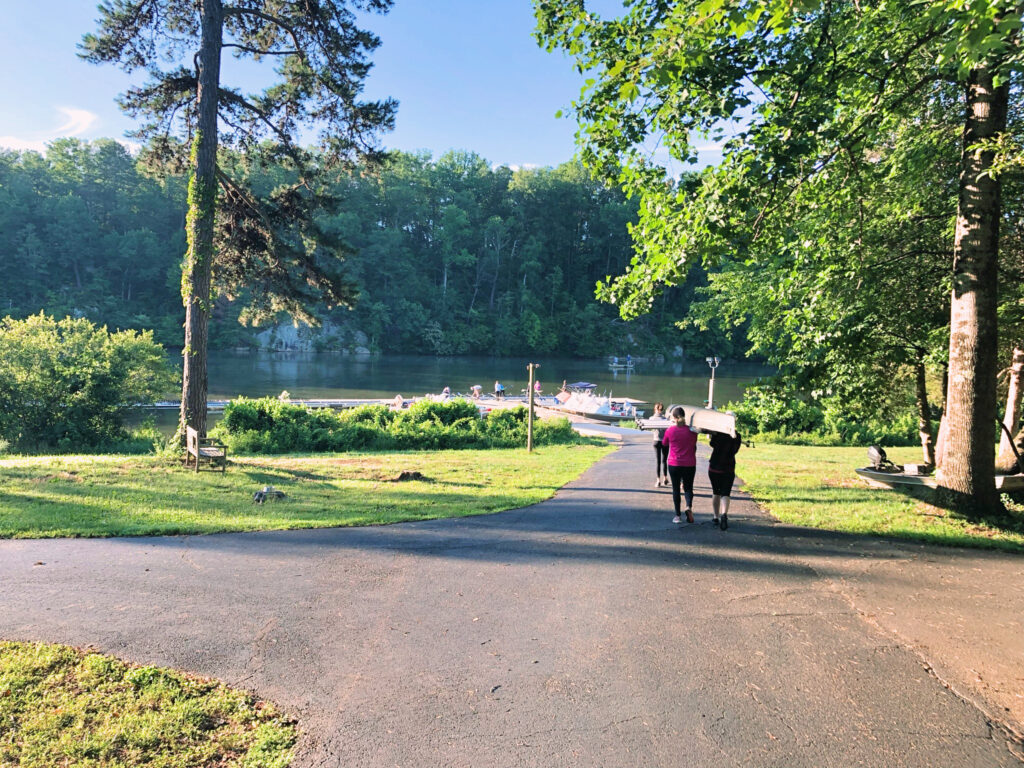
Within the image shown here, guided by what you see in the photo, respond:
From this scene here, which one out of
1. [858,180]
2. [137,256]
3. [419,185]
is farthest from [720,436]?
[419,185]

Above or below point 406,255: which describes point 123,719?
below

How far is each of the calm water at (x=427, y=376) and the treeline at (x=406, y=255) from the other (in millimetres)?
6025

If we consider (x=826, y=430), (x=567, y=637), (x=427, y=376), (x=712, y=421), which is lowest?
(x=826, y=430)

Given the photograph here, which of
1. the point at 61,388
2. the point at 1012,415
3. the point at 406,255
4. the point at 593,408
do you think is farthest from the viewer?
the point at 406,255

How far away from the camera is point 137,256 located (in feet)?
257

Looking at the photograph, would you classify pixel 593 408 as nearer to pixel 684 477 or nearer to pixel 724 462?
pixel 684 477

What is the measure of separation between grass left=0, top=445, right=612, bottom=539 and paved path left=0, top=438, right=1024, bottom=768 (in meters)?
0.88

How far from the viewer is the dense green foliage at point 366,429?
1919 cm

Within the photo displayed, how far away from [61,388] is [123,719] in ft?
65.3

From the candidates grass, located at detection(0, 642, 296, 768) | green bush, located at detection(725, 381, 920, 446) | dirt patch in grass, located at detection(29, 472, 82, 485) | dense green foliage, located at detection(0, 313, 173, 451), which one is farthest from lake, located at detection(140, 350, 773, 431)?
grass, located at detection(0, 642, 296, 768)

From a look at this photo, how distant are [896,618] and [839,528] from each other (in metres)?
2.96

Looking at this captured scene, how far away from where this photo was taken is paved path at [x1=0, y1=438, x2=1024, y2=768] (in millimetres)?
3170

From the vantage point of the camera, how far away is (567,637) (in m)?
4.34

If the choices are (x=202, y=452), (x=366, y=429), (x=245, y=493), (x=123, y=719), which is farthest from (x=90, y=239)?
(x=123, y=719)
